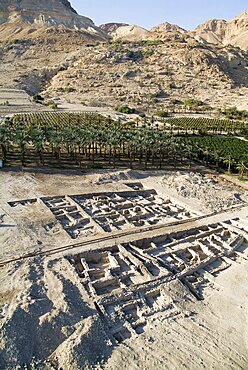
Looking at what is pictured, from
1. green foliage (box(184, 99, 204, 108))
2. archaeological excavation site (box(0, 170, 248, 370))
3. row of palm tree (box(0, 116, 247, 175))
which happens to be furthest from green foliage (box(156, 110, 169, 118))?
archaeological excavation site (box(0, 170, 248, 370))

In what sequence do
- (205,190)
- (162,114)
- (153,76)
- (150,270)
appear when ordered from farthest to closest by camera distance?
1. (153,76)
2. (162,114)
3. (205,190)
4. (150,270)

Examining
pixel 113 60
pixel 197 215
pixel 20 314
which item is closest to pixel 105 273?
pixel 20 314

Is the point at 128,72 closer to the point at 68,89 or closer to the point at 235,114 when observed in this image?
the point at 68,89

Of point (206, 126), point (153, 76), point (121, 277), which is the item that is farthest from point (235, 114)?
point (121, 277)

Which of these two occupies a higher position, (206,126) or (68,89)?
(68,89)

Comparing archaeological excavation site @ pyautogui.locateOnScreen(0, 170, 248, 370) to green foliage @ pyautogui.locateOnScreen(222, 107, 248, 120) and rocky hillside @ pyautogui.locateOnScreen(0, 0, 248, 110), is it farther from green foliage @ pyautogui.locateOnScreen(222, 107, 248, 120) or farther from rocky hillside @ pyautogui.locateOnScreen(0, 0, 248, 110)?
rocky hillside @ pyautogui.locateOnScreen(0, 0, 248, 110)

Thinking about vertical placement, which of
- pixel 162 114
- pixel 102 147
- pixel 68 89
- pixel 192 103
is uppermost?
pixel 68 89

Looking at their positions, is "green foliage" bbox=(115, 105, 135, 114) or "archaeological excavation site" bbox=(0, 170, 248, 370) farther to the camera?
"green foliage" bbox=(115, 105, 135, 114)

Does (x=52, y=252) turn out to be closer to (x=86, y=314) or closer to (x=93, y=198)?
(x=86, y=314)
